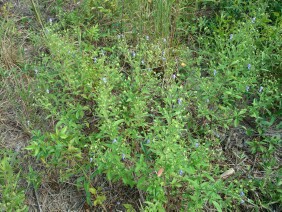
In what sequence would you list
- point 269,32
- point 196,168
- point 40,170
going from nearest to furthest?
point 196,168
point 40,170
point 269,32

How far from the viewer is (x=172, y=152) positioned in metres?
2.07

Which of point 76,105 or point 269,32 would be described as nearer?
point 76,105

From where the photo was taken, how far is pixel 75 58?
112 inches

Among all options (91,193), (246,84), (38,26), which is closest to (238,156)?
(246,84)

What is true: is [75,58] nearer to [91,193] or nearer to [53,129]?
[53,129]

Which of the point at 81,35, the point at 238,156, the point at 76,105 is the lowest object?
the point at 238,156

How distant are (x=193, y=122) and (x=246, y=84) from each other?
1.61 feet

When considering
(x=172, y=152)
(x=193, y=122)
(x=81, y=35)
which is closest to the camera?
(x=172, y=152)

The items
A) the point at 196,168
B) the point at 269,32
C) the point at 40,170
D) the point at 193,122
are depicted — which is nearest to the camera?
the point at 196,168

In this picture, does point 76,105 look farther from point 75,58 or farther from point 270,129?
point 270,129

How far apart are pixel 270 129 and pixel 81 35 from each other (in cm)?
192

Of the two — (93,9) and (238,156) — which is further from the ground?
(93,9)

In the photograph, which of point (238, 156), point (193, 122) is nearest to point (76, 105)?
point (193, 122)

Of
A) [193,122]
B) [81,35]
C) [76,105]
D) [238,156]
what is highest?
[81,35]
